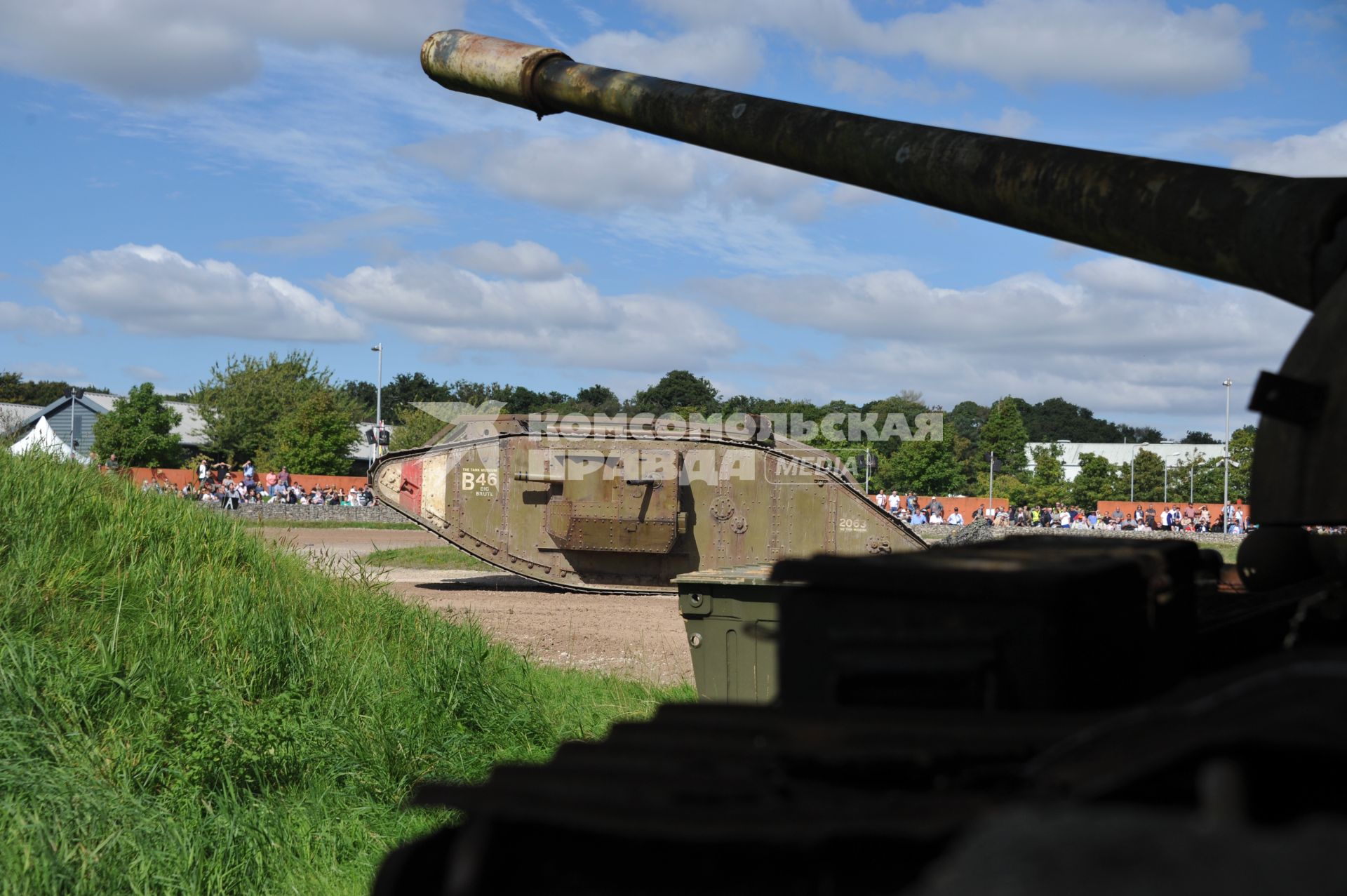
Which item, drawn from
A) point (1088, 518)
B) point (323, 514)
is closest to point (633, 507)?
point (323, 514)

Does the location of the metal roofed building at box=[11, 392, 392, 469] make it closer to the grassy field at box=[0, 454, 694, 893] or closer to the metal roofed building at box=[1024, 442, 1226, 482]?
the metal roofed building at box=[1024, 442, 1226, 482]

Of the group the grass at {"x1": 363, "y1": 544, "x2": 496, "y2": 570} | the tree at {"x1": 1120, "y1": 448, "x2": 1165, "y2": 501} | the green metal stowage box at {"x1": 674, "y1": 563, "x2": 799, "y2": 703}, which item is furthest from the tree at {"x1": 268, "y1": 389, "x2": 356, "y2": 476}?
the green metal stowage box at {"x1": 674, "y1": 563, "x2": 799, "y2": 703}

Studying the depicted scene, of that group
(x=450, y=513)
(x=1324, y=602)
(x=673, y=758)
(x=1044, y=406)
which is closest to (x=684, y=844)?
(x=673, y=758)

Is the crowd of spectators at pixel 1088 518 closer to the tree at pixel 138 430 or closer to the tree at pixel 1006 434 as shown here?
the tree at pixel 1006 434

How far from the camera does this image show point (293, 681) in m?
7.12

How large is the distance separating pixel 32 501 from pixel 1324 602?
8155mm

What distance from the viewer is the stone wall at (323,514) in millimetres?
30663

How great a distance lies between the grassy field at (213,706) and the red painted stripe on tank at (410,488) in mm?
7950

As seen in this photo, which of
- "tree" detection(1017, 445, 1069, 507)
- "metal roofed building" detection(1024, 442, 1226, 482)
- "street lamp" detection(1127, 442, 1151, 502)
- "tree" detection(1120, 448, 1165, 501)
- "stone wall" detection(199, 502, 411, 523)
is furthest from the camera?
"metal roofed building" detection(1024, 442, 1226, 482)

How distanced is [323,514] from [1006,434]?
36.1 metres

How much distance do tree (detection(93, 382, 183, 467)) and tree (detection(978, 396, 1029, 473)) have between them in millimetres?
35594

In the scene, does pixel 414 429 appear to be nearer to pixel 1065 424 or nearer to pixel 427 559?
pixel 427 559

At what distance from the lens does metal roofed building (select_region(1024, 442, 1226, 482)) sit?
218ft

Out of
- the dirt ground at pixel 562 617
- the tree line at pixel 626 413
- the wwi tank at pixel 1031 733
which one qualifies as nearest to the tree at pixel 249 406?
the tree line at pixel 626 413
